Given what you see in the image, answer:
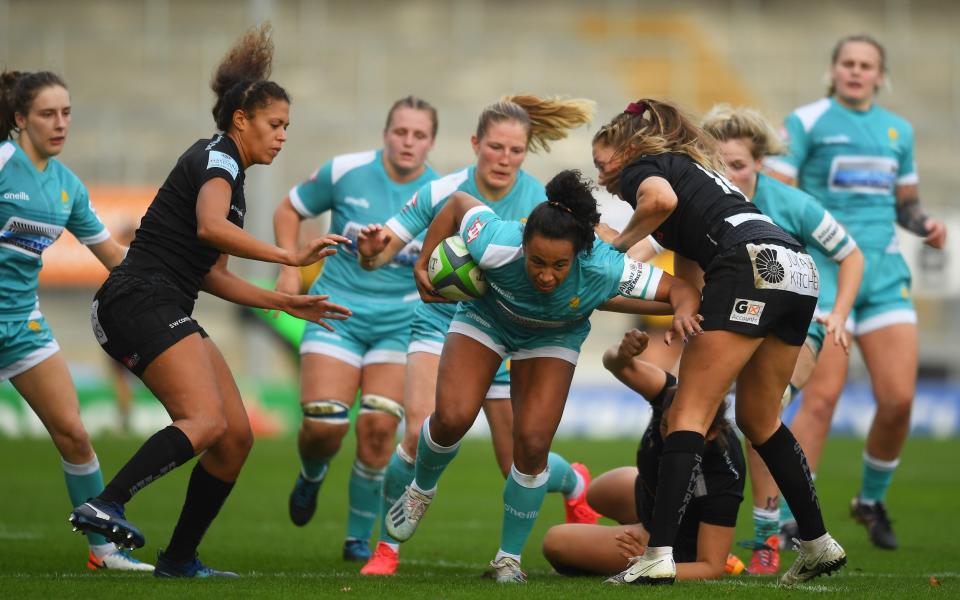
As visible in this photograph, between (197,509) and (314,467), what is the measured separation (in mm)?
1762

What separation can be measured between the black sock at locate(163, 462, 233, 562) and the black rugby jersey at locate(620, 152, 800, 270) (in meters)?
2.27

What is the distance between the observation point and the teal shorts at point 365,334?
24.5 ft

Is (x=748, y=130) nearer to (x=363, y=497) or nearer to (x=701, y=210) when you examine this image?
(x=701, y=210)

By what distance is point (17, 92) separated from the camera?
6469mm

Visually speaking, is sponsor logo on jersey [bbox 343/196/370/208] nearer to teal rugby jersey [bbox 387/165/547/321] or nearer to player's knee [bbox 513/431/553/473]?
teal rugby jersey [bbox 387/165/547/321]

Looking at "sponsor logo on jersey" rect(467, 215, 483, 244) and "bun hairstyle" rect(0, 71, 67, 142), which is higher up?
"bun hairstyle" rect(0, 71, 67, 142)

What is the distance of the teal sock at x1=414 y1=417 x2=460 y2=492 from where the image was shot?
601cm

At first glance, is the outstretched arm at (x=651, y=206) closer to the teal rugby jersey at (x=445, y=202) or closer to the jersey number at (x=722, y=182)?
the jersey number at (x=722, y=182)

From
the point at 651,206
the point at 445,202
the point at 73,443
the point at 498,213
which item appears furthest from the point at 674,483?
the point at 73,443

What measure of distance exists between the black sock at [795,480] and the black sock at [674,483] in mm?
427

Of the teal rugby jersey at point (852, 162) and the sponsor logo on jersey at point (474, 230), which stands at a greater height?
the teal rugby jersey at point (852, 162)

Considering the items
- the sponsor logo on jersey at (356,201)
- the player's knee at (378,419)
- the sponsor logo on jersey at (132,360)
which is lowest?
the player's knee at (378,419)

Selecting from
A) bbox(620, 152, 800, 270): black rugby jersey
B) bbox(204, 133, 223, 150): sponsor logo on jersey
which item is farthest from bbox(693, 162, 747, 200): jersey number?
bbox(204, 133, 223, 150): sponsor logo on jersey

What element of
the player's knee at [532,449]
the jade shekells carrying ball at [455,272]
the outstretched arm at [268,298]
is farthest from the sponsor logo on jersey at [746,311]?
the outstretched arm at [268,298]
